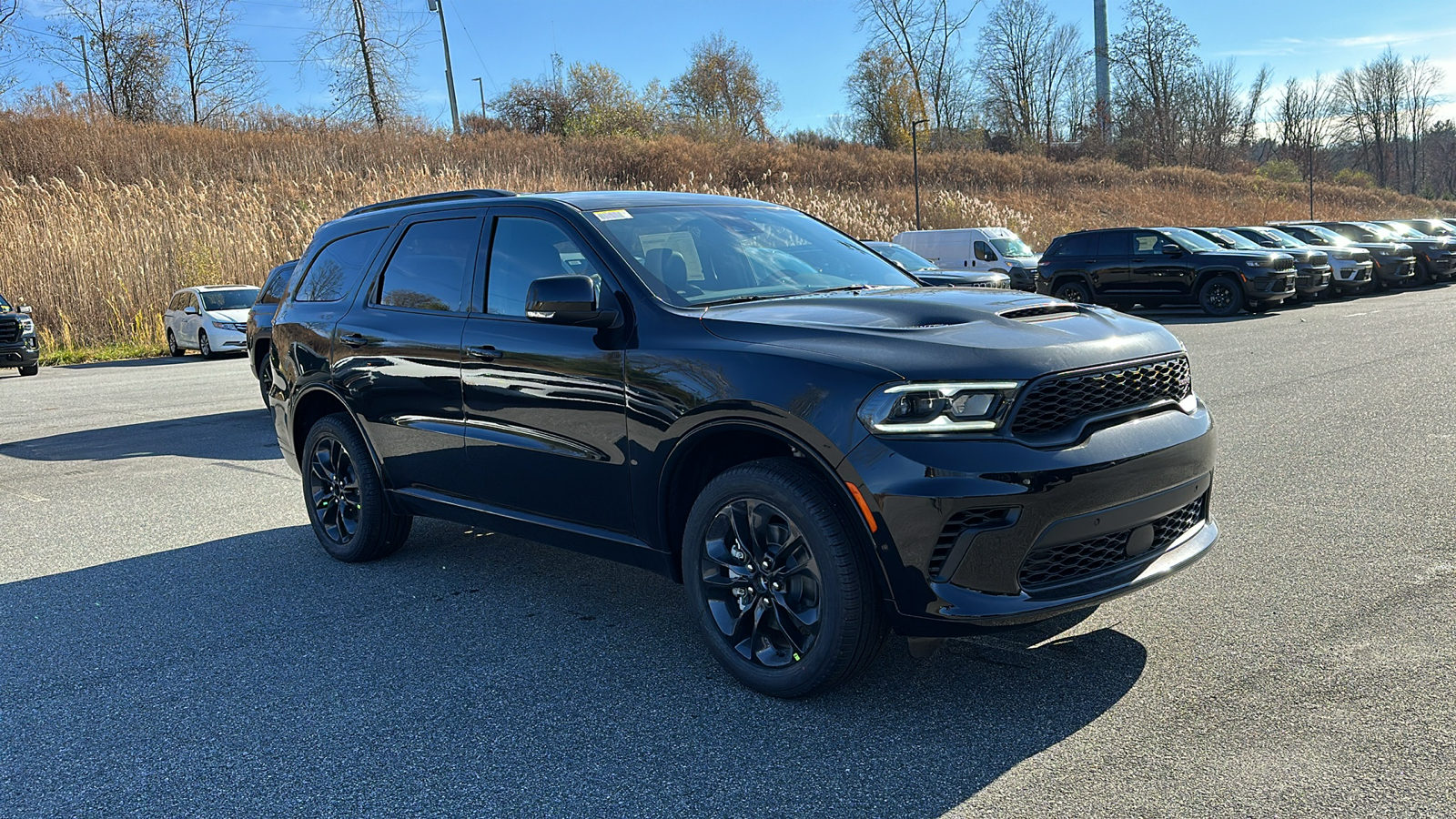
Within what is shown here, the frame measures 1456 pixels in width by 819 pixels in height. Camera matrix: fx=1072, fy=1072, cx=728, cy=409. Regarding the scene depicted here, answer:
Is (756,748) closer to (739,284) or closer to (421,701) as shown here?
(421,701)

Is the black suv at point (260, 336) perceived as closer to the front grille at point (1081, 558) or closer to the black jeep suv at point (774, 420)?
the black jeep suv at point (774, 420)

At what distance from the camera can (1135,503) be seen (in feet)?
11.1

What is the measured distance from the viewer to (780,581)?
3582 millimetres

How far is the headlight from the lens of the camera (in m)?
3.21

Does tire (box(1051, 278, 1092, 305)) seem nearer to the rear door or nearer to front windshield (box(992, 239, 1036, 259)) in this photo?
front windshield (box(992, 239, 1036, 259))

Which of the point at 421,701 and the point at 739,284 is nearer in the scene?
the point at 421,701

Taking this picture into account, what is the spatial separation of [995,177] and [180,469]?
169 feet

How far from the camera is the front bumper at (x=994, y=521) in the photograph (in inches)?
124

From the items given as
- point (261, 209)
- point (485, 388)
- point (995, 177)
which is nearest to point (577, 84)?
point (995, 177)

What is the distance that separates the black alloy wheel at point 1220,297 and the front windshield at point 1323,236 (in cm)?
783

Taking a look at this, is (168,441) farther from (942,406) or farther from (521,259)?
(942,406)

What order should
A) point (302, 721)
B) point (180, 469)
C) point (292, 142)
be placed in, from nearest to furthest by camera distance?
1. point (302, 721)
2. point (180, 469)
3. point (292, 142)

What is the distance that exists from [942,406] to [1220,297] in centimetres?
1991

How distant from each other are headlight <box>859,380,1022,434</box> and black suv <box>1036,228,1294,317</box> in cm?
1954
